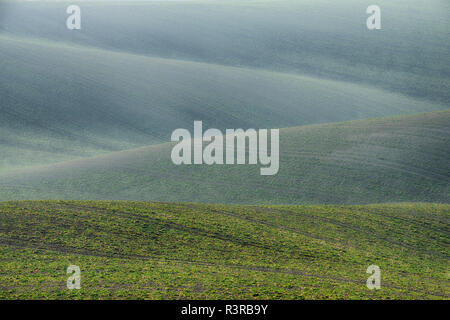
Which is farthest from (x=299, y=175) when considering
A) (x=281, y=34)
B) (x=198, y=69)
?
(x=281, y=34)

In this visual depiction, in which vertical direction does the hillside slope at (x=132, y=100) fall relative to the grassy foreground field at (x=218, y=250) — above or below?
above

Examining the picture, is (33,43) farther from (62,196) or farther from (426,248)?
(426,248)

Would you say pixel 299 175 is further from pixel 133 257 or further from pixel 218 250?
pixel 133 257

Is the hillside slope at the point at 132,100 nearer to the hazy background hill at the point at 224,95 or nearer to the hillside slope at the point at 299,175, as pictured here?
the hazy background hill at the point at 224,95

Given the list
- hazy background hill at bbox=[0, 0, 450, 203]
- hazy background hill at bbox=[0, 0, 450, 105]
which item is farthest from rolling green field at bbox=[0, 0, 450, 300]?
hazy background hill at bbox=[0, 0, 450, 105]

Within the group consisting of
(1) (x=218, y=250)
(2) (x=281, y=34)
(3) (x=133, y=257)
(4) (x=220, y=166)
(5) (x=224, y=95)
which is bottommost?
(3) (x=133, y=257)

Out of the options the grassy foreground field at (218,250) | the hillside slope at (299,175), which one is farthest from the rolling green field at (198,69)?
the grassy foreground field at (218,250)

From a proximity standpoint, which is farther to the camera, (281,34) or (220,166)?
(281,34)
